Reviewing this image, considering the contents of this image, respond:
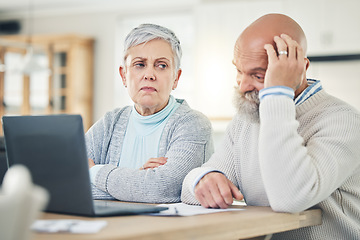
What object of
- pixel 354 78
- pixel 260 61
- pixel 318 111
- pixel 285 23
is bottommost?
pixel 354 78

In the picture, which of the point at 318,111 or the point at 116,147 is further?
the point at 116,147

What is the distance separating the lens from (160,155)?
1769mm

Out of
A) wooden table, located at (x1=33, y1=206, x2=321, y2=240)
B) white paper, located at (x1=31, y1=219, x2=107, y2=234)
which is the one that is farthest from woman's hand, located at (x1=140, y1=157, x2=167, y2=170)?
white paper, located at (x1=31, y1=219, x2=107, y2=234)

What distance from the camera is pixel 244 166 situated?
1509mm

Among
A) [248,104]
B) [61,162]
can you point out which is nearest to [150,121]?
[248,104]

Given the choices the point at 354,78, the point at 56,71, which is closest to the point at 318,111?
the point at 354,78

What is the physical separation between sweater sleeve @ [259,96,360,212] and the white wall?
3697 mm

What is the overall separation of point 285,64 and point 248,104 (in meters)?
0.19

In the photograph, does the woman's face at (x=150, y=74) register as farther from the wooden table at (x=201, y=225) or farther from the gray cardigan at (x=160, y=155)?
the wooden table at (x=201, y=225)

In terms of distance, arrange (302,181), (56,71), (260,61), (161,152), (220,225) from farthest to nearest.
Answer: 1. (56,71)
2. (161,152)
3. (260,61)
4. (302,181)
5. (220,225)

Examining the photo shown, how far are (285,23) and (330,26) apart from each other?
389 cm

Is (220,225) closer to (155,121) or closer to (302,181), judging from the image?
(302,181)

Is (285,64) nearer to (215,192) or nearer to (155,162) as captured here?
(215,192)

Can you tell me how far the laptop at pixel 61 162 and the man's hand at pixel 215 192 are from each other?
20 cm
